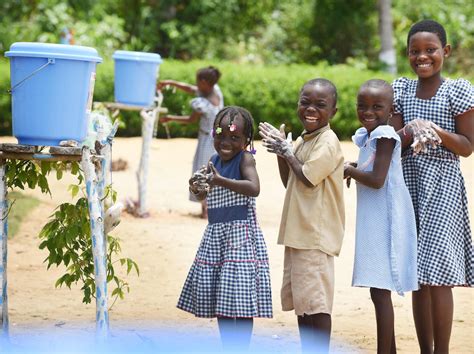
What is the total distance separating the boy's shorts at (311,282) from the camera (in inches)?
160

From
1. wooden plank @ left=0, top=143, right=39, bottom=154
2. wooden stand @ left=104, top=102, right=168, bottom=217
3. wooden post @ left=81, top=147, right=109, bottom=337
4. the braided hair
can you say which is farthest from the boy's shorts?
wooden stand @ left=104, top=102, right=168, bottom=217

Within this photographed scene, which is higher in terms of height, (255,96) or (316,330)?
(255,96)

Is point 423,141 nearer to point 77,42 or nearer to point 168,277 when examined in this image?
point 168,277

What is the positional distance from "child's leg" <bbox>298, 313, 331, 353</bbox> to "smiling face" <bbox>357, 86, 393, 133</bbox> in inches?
34.6

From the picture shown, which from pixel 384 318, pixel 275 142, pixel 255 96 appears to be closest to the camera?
pixel 275 142

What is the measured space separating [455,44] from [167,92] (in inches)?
297

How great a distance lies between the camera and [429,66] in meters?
4.20

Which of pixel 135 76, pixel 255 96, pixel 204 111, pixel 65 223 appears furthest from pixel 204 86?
pixel 255 96

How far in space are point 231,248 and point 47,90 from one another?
1.07m

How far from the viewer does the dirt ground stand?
202 inches

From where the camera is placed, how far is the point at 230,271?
4.18m

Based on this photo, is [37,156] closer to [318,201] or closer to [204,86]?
[318,201]

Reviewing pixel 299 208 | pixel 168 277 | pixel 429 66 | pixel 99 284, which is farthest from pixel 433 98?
pixel 168 277

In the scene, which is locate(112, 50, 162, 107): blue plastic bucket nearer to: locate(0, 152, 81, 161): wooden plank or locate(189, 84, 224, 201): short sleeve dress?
locate(189, 84, 224, 201): short sleeve dress
